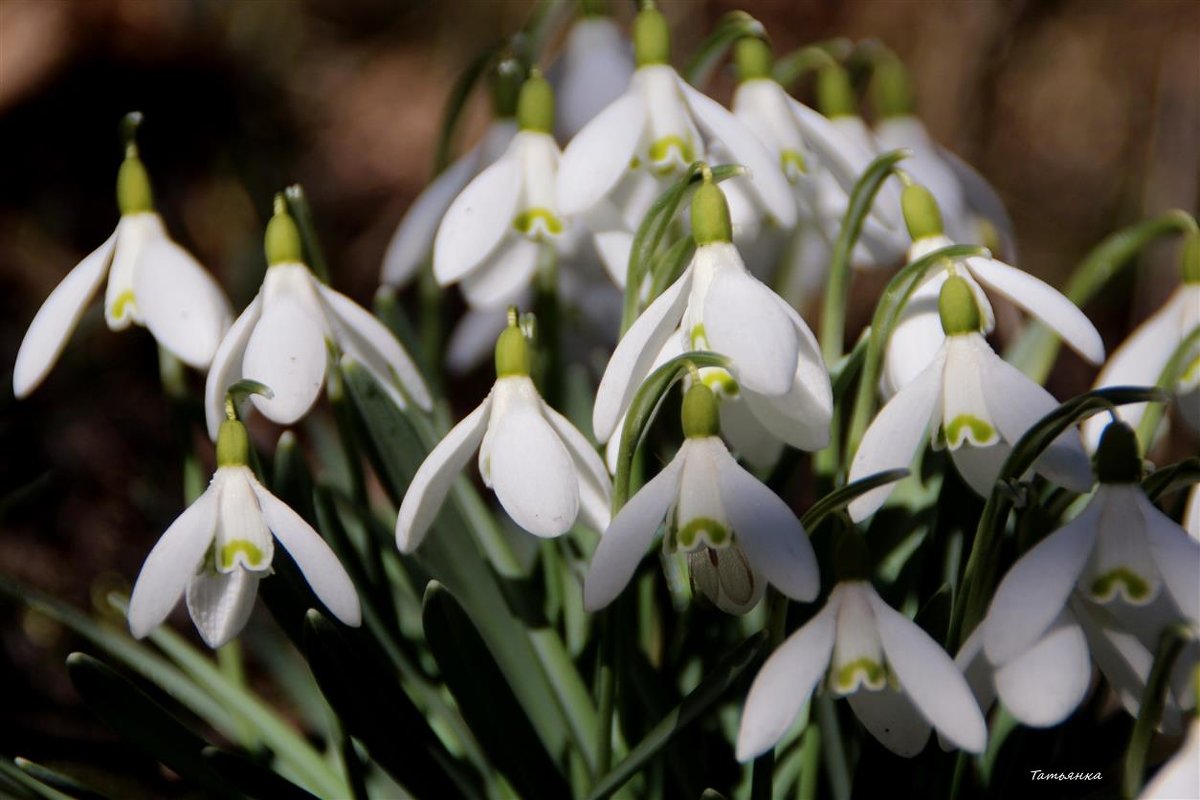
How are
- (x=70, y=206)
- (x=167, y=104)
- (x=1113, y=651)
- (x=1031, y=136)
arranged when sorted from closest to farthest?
(x=1113, y=651) < (x=70, y=206) < (x=167, y=104) < (x=1031, y=136)

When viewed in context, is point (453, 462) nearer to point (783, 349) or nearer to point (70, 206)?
point (783, 349)

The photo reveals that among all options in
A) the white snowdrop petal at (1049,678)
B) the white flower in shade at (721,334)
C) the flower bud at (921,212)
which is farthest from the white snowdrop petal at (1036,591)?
the flower bud at (921,212)

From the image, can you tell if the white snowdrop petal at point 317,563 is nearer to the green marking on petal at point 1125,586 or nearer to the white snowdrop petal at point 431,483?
the white snowdrop petal at point 431,483

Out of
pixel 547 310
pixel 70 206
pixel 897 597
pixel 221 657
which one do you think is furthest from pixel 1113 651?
pixel 70 206

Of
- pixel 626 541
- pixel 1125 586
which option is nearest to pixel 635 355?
pixel 626 541

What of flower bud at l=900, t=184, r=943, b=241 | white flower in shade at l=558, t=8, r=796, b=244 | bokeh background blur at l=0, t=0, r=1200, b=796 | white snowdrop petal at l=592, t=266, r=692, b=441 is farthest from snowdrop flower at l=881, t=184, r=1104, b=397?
bokeh background blur at l=0, t=0, r=1200, b=796

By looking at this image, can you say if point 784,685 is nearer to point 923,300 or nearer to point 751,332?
point 751,332
